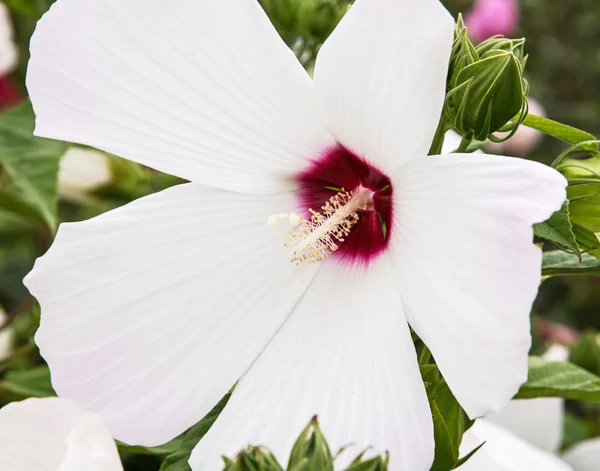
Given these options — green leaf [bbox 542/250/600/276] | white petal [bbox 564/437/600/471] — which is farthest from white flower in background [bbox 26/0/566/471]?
white petal [bbox 564/437/600/471]

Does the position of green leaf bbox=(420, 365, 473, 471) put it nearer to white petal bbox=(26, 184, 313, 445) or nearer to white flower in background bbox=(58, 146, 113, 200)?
white petal bbox=(26, 184, 313, 445)

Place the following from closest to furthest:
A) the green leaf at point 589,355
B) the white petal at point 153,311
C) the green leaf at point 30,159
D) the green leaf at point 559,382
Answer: the white petal at point 153,311, the green leaf at point 559,382, the green leaf at point 30,159, the green leaf at point 589,355

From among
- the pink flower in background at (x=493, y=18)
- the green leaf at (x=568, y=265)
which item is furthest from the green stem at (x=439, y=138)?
the pink flower in background at (x=493, y=18)

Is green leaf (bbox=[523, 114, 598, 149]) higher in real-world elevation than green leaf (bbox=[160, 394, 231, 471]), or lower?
higher

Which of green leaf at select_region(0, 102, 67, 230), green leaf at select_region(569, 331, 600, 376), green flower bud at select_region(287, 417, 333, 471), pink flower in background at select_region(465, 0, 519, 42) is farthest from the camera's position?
pink flower in background at select_region(465, 0, 519, 42)

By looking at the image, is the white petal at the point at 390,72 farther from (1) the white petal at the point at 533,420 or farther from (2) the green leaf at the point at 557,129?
(1) the white petal at the point at 533,420

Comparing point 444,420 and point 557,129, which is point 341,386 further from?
point 557,129
